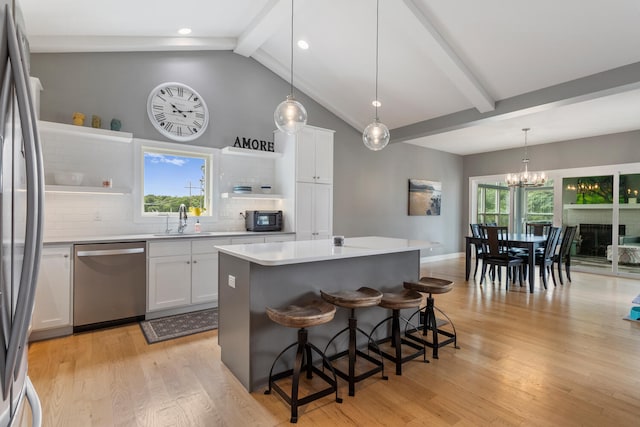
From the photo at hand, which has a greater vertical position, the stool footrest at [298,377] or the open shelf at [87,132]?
the open shelf at [87,132]

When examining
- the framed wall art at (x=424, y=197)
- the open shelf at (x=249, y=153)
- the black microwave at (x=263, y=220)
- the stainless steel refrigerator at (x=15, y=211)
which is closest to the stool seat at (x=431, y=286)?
the black microwave at (x=263, y=220)

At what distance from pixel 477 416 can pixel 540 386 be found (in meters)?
0.70

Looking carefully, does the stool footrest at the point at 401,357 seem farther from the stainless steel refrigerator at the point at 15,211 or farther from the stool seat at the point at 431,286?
the stainless steel refrigerator at the point at 15,211

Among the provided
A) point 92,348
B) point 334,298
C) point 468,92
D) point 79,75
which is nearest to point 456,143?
point 468,92

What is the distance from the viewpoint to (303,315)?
2117 millimetres

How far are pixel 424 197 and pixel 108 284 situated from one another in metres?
6.60

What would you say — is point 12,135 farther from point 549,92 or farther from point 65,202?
point 549,92

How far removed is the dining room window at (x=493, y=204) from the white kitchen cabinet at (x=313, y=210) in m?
5.22

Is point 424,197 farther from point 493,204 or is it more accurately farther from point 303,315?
point 303,315

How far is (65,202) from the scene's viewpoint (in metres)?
3.69

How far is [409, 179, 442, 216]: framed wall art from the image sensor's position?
7684 millimetres

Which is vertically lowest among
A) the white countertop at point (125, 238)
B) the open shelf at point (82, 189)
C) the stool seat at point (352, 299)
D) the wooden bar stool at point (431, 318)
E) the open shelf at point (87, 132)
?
the wooden bar stool at point (431, 318)

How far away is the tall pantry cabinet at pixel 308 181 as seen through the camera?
4945mm

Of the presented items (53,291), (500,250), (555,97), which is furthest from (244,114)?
(500,250)
